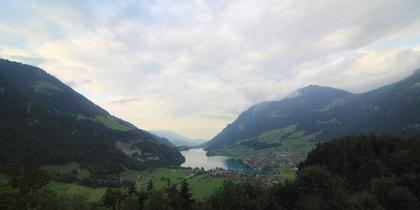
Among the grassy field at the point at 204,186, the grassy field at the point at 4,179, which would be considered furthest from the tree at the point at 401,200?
the grassy field at the point at 4,179

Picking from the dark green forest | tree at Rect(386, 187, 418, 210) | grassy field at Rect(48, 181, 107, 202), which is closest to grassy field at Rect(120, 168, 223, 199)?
grassy field at Rect(48, 181, 107, 202)

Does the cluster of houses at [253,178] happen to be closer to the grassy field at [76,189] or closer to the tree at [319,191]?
the tree at [319,191]

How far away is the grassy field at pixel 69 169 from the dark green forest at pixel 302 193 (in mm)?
70376

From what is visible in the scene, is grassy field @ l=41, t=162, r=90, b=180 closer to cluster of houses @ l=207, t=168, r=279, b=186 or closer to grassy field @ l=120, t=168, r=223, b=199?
grassy field @ l=120, t=168, r=223, b=199

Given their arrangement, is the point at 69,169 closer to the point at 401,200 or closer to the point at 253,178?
the point at 253,178

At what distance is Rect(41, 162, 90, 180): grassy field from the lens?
15475 centimetres

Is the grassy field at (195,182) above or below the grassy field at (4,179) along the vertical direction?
below

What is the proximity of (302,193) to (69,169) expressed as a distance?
403 feet

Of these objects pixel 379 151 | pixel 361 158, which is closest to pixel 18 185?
pixel 361 158

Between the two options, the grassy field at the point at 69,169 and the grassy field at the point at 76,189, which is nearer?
the grassy field at the point at 76,189

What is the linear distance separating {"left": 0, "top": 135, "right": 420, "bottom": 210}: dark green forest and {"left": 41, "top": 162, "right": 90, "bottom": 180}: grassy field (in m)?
70.4

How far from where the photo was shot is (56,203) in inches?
2975

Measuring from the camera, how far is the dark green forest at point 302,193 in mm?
66100

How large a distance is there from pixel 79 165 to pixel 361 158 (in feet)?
424
